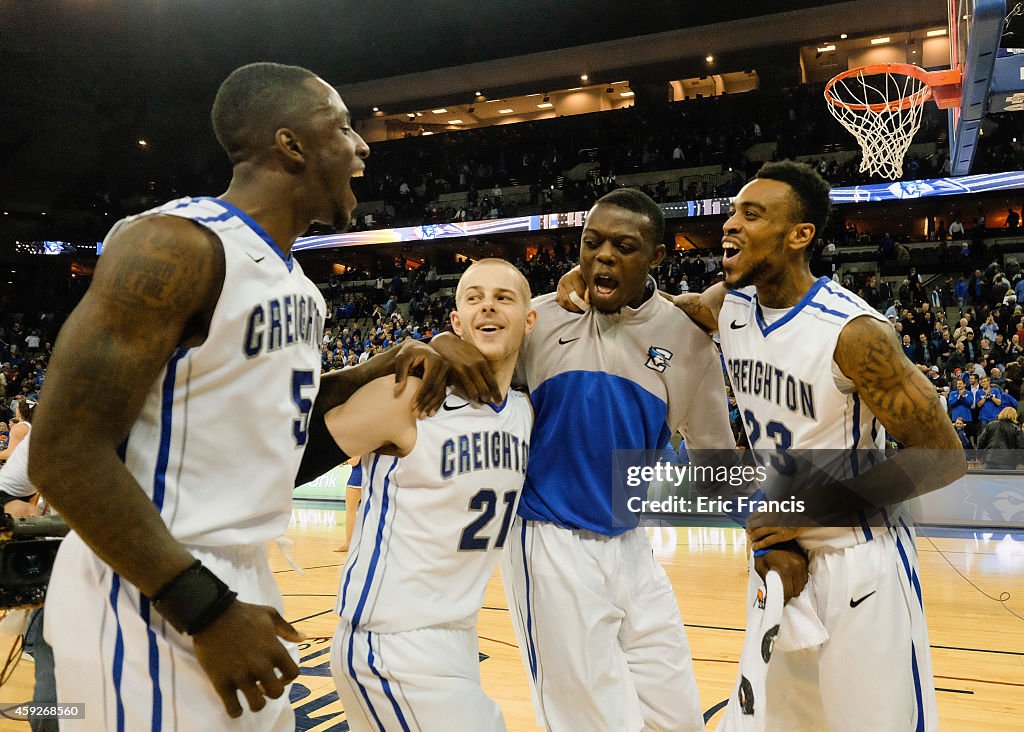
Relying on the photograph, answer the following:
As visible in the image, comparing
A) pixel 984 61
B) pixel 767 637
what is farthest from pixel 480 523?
pixel 984 61

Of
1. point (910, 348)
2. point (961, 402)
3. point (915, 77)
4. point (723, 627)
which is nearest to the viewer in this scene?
point (723, 627)

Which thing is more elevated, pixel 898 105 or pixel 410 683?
pixel 898 105

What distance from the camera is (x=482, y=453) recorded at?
268 cm

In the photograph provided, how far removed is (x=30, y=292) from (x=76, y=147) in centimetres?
541

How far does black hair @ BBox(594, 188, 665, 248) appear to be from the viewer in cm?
329

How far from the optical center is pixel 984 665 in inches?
214

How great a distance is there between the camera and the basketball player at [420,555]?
93.8 inches

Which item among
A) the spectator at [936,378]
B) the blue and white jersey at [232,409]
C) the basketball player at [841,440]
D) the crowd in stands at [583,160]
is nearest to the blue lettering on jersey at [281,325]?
the blue and white jersey at [232,409]

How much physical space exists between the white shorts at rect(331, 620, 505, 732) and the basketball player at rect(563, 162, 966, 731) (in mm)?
1136

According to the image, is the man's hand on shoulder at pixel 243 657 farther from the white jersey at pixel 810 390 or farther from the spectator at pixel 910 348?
the spectator at pixel 910 348

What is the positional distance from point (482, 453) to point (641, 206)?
50.1 inches

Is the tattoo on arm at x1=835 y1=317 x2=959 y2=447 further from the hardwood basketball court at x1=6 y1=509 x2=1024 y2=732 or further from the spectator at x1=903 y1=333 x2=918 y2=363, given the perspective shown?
the spectator at x1=903 y1=333 x2=918 y2=363

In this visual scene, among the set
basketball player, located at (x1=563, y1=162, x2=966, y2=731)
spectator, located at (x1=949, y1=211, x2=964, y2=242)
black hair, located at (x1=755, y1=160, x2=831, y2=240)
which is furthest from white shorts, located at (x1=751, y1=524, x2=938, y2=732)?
spectator, located at (x1=949, y1=211, x2=964, y2=242)

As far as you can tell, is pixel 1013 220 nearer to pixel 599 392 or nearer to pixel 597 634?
pixel 599 392
